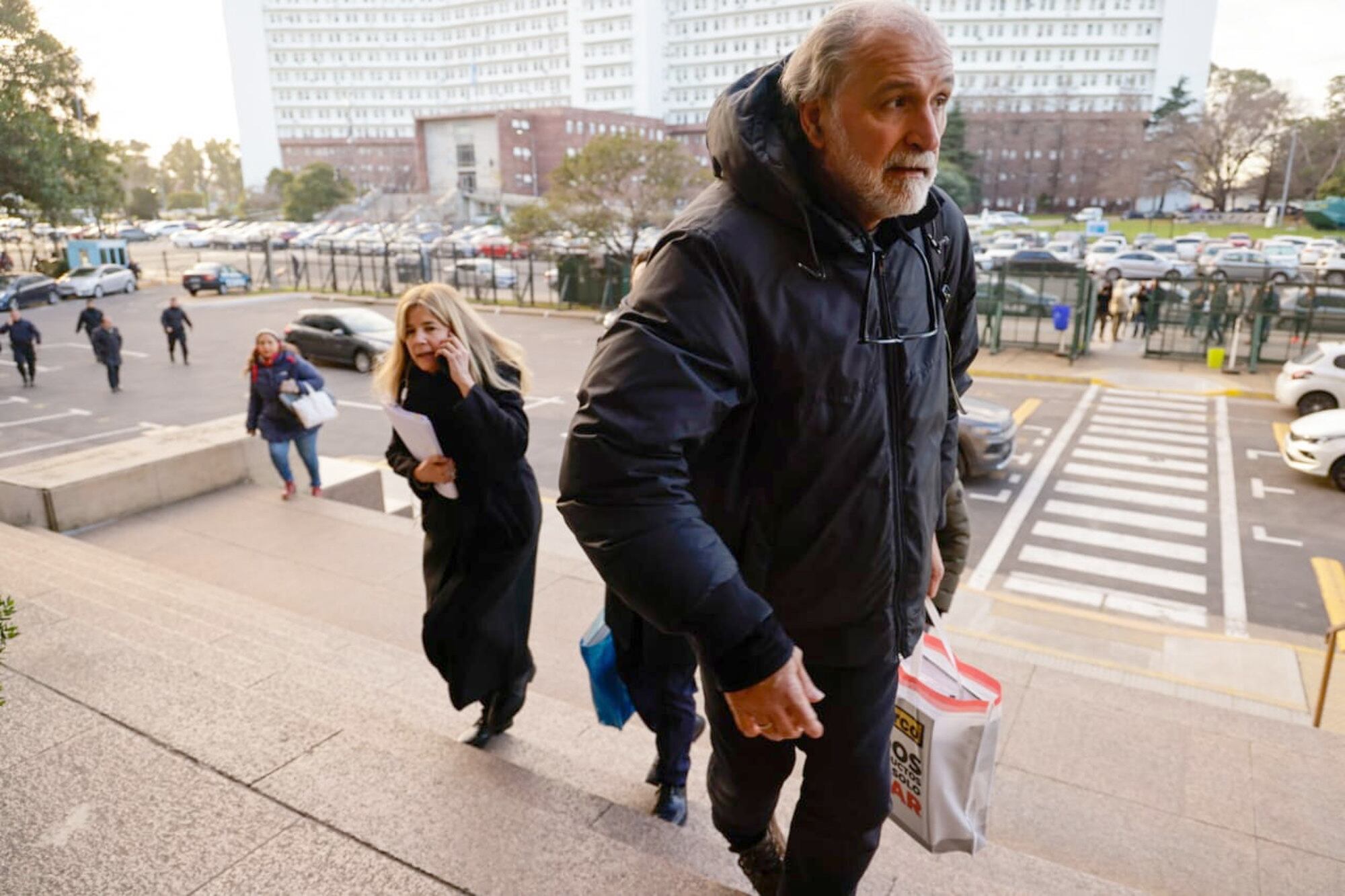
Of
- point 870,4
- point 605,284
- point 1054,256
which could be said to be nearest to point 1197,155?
point 1054,256

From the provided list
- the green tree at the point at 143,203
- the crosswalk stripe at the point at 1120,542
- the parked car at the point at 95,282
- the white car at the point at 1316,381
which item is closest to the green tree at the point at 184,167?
the green tree at the point at 143,203

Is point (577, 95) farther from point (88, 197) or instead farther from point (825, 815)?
point (825, 815)

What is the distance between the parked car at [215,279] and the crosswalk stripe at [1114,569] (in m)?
37.1

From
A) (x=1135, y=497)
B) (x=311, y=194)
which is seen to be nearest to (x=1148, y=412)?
(x=1135, y=497)

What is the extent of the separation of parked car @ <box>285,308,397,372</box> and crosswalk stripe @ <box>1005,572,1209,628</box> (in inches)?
579

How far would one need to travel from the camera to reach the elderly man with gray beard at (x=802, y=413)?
62.2 inches

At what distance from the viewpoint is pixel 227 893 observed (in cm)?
227

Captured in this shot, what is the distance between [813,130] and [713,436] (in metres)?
0.63

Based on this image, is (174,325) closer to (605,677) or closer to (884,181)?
(605,677)

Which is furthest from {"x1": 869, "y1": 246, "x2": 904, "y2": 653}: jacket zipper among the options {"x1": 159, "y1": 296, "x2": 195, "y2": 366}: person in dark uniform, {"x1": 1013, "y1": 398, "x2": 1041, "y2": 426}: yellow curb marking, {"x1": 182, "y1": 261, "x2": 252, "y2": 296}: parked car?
{"x1": 182, "y1": 261, "x2": 252, "y2": 296}: parked car

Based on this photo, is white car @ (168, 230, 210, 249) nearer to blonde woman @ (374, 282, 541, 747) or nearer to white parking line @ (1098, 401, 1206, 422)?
white parking line @ (1098, 401, 1206, 422)

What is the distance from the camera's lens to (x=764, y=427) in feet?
5.74

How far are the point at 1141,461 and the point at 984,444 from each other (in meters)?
3.16

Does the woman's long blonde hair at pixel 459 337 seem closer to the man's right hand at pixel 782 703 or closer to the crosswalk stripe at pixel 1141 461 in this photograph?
the man's right hand at pixel 782 703
